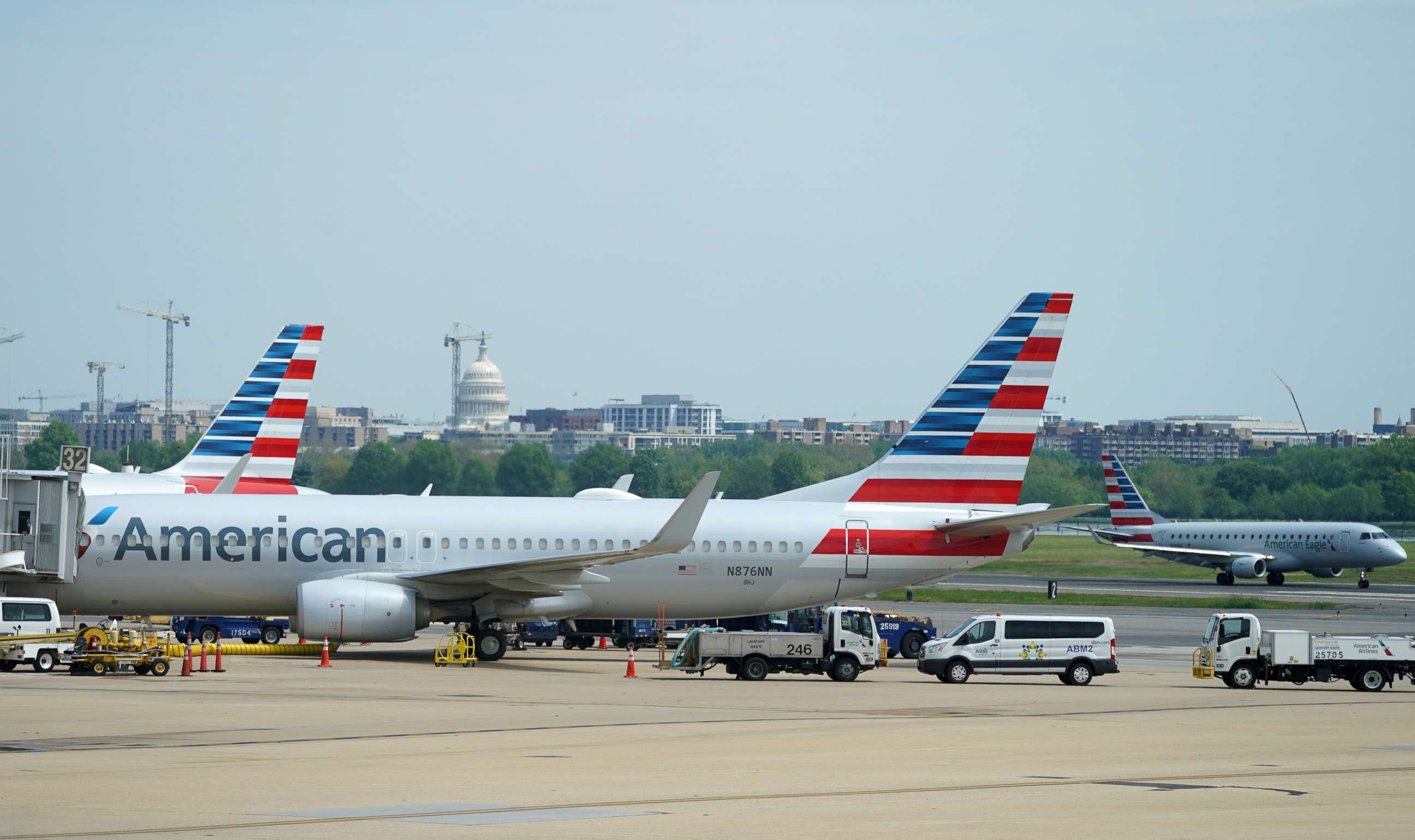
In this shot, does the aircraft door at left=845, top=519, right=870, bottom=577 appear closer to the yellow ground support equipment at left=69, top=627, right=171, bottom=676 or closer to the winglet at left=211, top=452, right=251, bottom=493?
the yellow ground support equipment at left=69, top=627, right=171, bottom=676

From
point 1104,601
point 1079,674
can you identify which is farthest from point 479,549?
point 1104,601

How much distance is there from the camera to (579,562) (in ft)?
138

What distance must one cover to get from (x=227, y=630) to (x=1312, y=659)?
Answer: 30.0 meters

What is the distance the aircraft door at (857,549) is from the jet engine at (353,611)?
11.6 m

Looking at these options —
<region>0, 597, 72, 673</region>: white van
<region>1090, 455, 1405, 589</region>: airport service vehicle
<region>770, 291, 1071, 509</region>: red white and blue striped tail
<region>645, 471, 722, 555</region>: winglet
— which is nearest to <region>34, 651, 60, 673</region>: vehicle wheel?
<region>0, 597, 72, 673</region>: white van

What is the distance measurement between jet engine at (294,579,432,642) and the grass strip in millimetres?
37671

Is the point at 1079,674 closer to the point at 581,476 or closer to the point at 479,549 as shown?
the point at 479,549

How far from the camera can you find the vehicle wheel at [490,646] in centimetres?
4419

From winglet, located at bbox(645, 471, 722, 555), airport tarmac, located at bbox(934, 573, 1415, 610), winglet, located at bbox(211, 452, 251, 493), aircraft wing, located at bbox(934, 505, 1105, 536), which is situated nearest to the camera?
winglet, located at bbox(645, 471, 722, 555)

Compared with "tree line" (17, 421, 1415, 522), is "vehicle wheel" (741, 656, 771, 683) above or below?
below

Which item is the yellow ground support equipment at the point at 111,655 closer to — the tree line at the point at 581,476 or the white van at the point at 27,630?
the white van at the point at 27,630

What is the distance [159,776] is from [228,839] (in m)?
4.94

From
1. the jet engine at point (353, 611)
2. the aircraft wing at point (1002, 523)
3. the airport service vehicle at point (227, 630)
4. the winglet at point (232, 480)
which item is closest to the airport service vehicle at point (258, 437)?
the winglet at point (232, 480)

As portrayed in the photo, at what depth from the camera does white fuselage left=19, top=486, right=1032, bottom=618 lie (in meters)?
42.9
